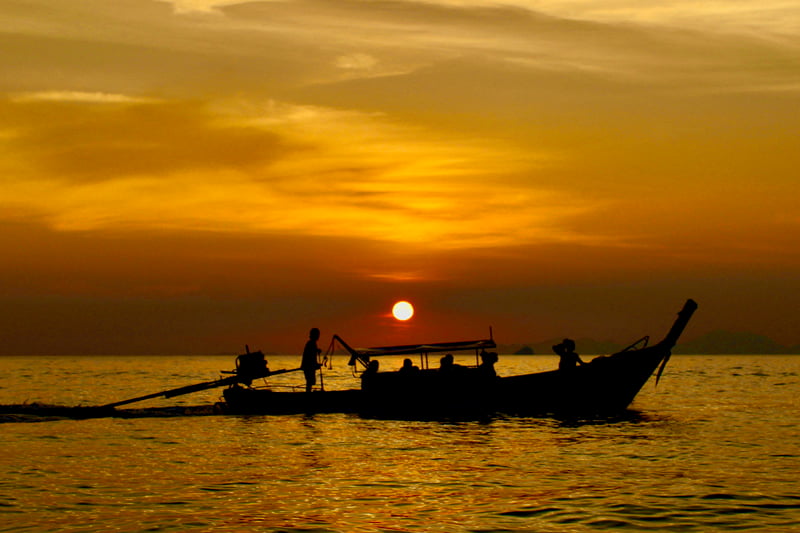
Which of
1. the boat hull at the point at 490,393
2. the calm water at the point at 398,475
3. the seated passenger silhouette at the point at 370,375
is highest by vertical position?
the seated passenger silhouette at the point at 370,375

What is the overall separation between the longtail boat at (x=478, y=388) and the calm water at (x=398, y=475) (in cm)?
74

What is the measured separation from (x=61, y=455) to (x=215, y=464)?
5123mm

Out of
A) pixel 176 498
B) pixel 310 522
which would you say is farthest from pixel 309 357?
pixel 310 522

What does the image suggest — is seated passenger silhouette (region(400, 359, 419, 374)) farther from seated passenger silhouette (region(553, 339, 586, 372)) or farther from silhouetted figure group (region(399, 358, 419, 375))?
seated passenger silhouette (region(553, 339, 586, 372))

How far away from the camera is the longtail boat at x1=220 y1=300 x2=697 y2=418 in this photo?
35406 mm

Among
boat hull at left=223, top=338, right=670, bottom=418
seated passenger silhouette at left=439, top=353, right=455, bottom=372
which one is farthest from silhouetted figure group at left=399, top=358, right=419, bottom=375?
seated passenger silhouette at left=439, top=353, right=455, bottom=372

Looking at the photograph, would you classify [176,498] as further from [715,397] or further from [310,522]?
[715,397]

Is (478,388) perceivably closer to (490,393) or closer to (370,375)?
(490,393)

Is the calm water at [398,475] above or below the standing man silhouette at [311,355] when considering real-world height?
below

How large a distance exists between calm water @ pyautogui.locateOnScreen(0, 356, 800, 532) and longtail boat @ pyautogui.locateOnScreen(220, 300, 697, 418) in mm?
739

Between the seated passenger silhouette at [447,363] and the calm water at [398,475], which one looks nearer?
the calm water at [398,475]

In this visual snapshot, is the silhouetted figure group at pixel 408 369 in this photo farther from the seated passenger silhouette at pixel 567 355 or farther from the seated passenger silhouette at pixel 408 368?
the seated passenger silhouette at pixel 567 355

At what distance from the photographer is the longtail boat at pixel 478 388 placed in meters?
35.4

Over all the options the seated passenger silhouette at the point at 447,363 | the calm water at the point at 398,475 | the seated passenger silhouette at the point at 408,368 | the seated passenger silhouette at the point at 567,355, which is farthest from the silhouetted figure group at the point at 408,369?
the seated passenger silhouette at the point at 567,355
